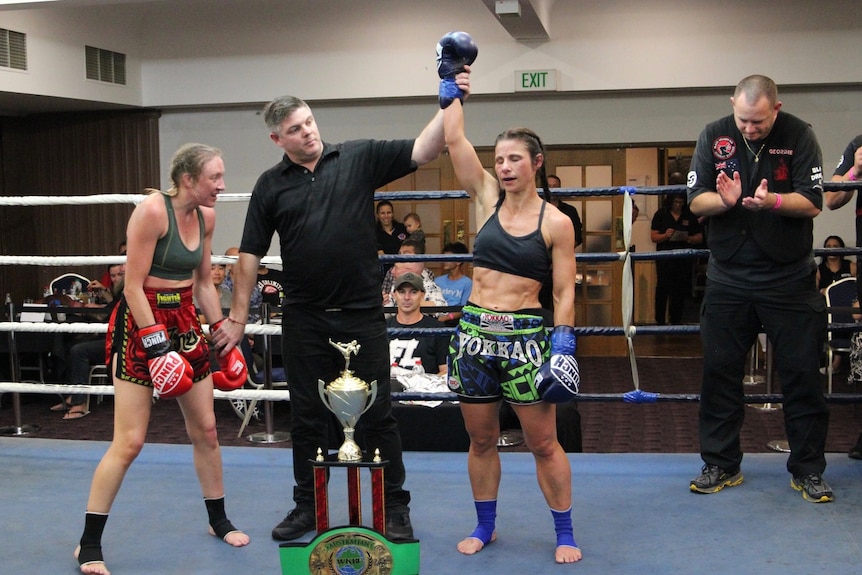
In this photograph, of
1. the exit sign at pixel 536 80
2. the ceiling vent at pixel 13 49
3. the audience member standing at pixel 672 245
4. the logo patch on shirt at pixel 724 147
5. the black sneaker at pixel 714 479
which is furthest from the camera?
the audience member standing at pixel 672 245

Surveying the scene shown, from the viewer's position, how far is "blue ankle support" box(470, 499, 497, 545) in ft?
8.89

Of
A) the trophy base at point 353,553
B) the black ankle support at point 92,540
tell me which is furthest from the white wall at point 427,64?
the trophy base at point 353,553

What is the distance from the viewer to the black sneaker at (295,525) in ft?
9.16

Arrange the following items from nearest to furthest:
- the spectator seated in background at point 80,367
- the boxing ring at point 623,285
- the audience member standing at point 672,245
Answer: the boxing ring at point 623,285 < the spectator seated in background at point 80,367 < the audience member standing at point 672,245

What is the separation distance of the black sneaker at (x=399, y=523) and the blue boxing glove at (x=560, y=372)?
618mm

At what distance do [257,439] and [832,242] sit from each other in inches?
189

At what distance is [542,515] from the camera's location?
2.96 metres

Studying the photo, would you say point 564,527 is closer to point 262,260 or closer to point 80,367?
point 262,260

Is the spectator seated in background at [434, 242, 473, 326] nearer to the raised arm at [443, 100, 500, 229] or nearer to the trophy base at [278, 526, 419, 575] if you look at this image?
the raised arm at [443, 100, 500, 229]

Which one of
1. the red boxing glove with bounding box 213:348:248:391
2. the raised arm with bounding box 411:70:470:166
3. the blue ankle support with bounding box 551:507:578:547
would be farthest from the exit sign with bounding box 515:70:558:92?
the blue ankle support with bounding box 551:507:578:547

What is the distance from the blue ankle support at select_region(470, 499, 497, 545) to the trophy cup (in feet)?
1.24

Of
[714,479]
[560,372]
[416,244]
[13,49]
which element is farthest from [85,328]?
[13,49]

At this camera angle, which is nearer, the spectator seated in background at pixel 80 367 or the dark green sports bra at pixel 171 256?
the dark green sports bra at pixel 171 256

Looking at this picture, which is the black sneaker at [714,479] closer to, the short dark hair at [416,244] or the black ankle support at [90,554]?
the black ankle support at [90,554]
